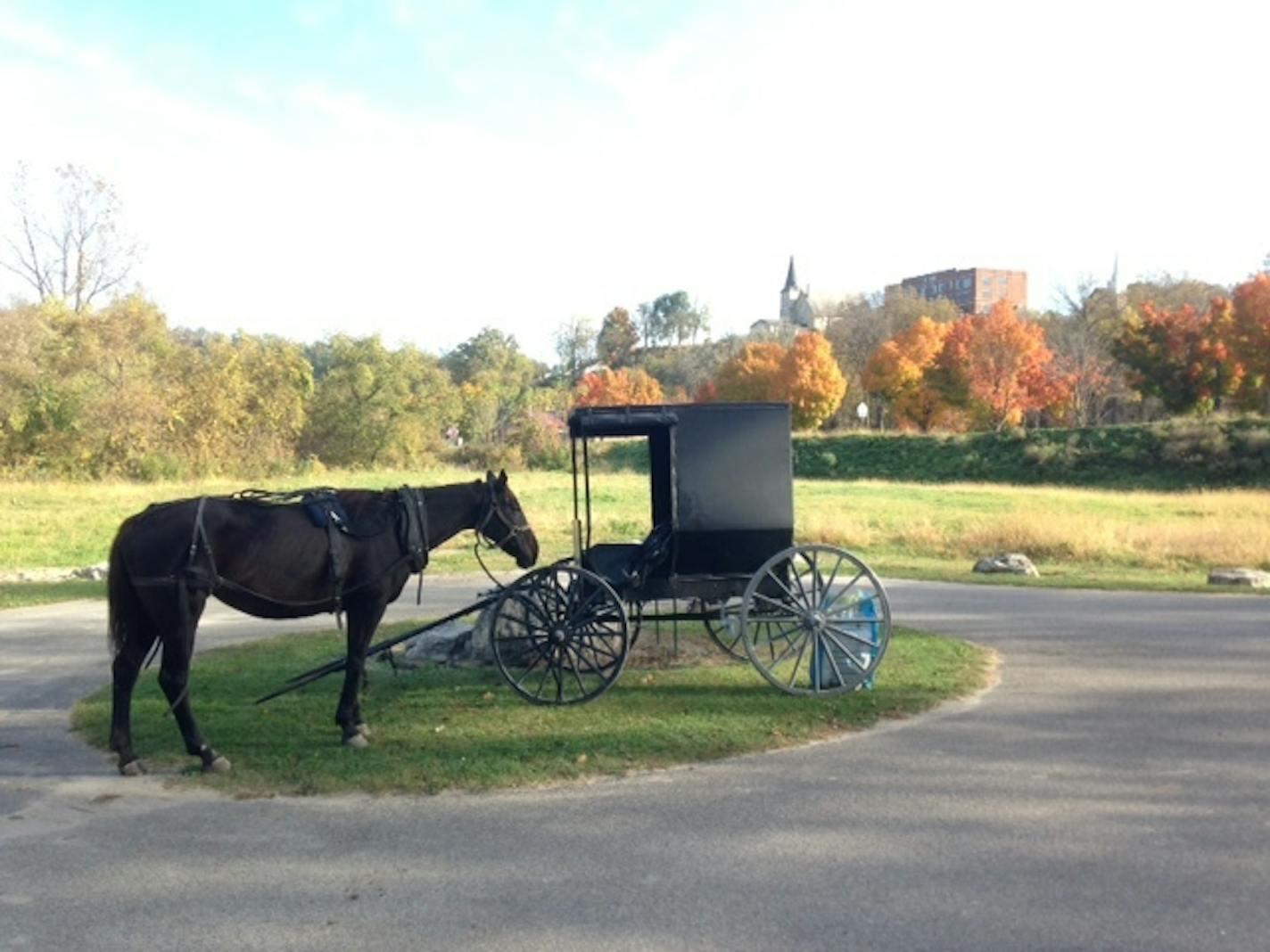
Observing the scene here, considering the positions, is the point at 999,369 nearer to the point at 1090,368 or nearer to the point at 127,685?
the point at 1090,368

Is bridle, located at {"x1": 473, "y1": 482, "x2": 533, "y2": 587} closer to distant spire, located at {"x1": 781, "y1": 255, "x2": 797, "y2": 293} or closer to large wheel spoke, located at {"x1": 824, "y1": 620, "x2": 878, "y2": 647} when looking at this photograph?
large wheel spoke, located at {"x1": 824, "y1": 620, "x2": 878, "y2": 647}

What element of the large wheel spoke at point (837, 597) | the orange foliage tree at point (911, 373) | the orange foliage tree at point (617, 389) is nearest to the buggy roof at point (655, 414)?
the large wheel spoke at point (837, 597)

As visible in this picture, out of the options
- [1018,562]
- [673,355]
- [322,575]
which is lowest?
[1018,562]

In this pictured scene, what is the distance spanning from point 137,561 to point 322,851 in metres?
2.52

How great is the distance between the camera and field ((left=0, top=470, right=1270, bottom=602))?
2077cm

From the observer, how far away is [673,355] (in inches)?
3745

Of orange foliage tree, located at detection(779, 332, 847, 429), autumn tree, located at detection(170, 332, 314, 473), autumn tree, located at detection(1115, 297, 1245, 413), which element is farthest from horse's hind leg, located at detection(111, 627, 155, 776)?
autumn tree, located at detection(1115, 297, 1245, 413)

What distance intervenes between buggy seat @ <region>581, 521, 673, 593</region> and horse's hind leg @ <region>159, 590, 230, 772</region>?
3300 millimetres

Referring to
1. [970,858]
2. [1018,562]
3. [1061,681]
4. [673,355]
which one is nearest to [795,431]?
[673,355]

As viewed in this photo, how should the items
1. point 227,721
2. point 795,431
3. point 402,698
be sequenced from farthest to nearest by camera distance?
point 795,431, point 402,698, point 227,721

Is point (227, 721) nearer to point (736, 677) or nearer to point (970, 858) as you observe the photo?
point (736, 677)

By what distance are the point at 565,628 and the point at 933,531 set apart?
17800 millimetres

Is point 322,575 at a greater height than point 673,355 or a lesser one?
lesser

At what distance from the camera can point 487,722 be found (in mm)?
7879
